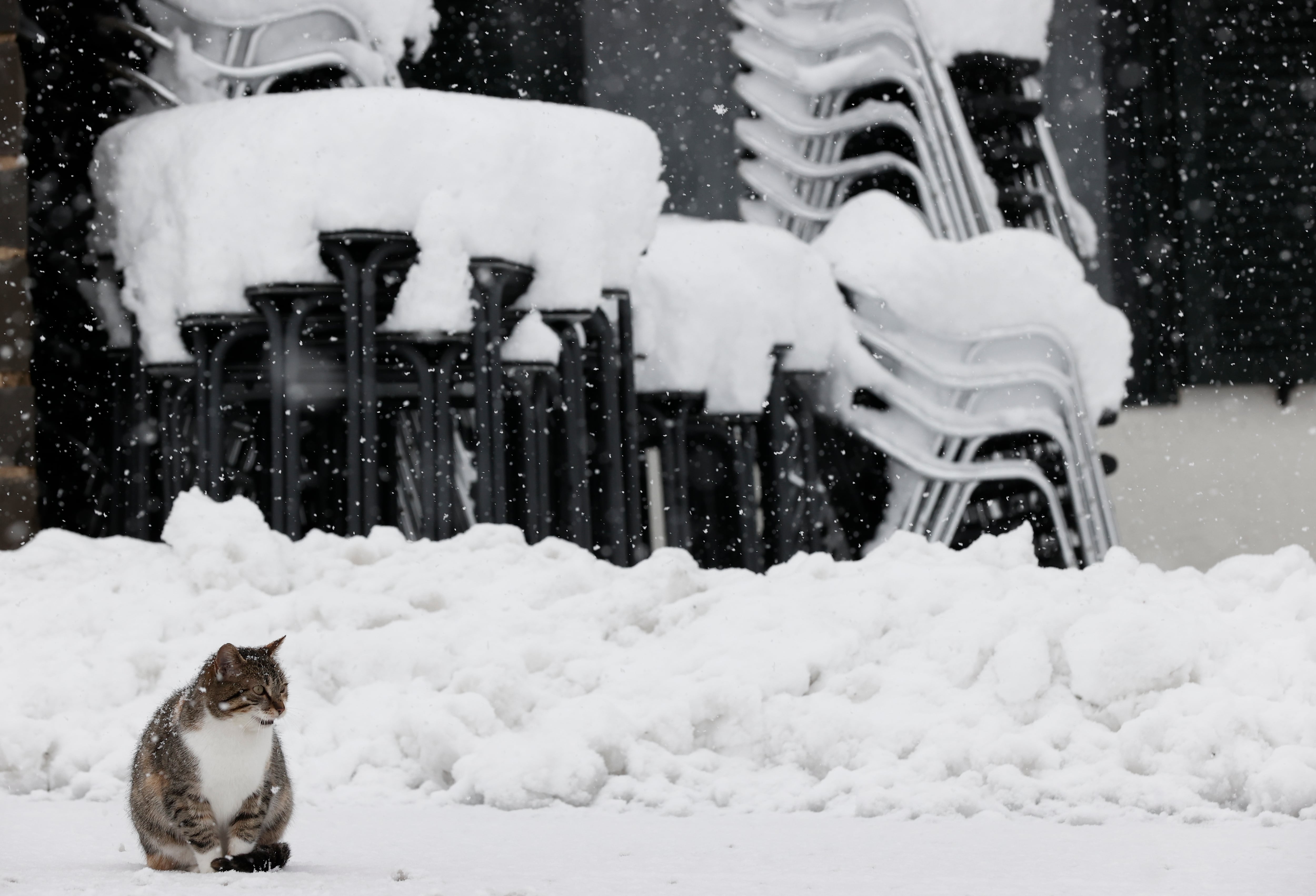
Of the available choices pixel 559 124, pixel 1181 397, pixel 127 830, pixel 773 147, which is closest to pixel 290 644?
pixel 127 830

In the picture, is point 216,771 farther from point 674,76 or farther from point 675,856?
point 674,76

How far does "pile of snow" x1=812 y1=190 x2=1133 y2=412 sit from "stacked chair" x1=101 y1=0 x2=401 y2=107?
3.87m

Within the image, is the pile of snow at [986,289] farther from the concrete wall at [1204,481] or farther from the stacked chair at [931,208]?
the concrete wall at [1204,481]

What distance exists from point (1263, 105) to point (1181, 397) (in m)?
2.63

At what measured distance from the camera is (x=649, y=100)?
554 inches

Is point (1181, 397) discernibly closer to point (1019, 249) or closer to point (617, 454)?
point (1019, 249)

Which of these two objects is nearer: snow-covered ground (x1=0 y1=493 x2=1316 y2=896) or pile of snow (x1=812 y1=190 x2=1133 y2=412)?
snow-covered ground (x1=0 y1=493 x2=1316 y2=896)

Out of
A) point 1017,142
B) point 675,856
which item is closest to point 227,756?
point 675,856

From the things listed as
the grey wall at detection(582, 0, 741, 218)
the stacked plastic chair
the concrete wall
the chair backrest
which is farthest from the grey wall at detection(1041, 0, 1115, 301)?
the chair backrest

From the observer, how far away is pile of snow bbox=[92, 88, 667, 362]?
696cm

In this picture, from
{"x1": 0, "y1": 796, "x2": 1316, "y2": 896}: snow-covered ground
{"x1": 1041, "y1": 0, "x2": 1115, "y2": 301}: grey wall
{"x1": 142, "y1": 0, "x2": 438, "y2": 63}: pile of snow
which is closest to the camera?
{"x1": 0, "y1": 796, "x2": 1316, "y2": 896}: snow-covered ground

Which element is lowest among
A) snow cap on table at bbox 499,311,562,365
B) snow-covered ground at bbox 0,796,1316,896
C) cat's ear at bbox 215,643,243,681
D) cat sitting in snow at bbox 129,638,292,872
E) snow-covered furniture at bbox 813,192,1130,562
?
snow-covered furniture at bbox 813,192,1130,562

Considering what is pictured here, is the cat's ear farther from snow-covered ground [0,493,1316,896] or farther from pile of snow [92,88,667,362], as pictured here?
pile of snow [92,88,667,362]

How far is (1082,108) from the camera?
47.2 feet
